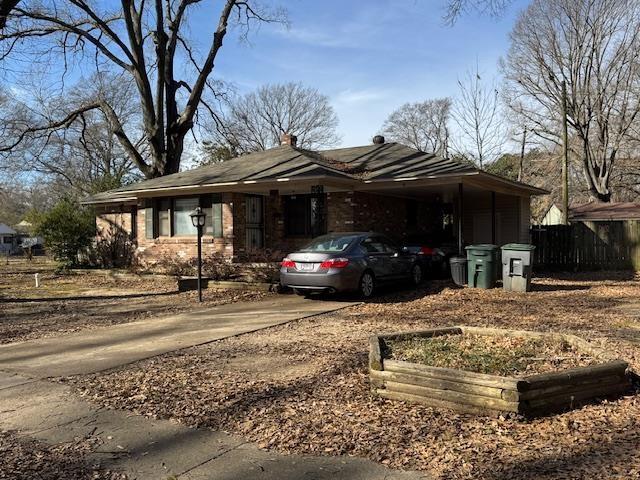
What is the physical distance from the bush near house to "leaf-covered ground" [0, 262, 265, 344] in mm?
3292

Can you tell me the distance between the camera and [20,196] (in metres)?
81.6

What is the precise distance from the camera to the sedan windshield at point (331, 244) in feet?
37.2

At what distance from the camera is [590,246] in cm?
1900

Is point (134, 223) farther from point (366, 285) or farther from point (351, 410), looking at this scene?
A: point (351, 410)

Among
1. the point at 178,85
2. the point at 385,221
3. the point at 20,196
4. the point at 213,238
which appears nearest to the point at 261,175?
the point at 213,238

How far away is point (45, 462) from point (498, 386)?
3.31m

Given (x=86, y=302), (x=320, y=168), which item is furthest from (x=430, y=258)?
(x=86, y=302)

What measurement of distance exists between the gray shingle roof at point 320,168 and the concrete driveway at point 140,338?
16.9ft

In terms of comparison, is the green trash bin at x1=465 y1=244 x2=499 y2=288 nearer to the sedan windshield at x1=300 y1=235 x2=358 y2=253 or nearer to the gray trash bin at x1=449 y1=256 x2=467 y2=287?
the gray trash bin at x1=449 y1=256 x2=467 y2=287

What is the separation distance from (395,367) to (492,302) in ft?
21.8

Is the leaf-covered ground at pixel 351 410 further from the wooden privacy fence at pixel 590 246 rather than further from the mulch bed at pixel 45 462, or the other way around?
the wooden privacy fence at pixel 590 246

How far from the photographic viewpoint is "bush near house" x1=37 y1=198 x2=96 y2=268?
21.0 metres

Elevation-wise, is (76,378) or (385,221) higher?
(385,221)

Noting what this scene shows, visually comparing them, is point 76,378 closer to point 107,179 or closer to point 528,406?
point 528,406
